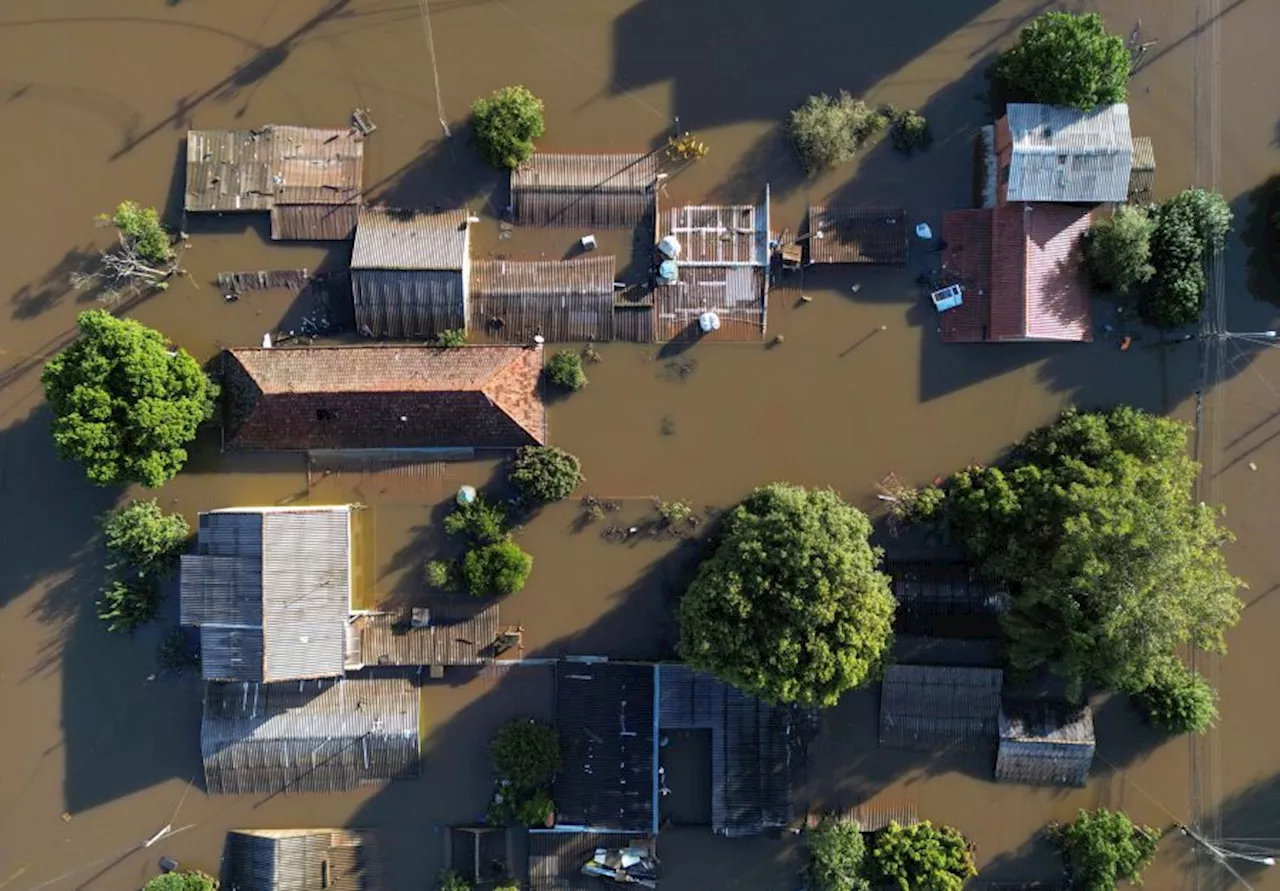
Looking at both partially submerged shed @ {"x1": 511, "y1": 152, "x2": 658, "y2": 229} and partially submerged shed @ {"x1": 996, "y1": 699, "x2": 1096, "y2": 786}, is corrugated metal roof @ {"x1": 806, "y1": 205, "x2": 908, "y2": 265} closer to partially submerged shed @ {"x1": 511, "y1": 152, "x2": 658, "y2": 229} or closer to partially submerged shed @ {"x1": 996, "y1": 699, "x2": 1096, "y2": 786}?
partially submerged shed @ {"x1": 511, "y1": 152, "x2": 658, "y2": 229}

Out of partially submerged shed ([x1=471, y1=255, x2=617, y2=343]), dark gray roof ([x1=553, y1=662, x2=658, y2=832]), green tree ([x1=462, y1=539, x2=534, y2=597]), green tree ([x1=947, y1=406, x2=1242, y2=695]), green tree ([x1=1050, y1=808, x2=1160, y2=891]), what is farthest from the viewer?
partially submerged shed ([x1=471, y1=255, x2=617, y2=343])

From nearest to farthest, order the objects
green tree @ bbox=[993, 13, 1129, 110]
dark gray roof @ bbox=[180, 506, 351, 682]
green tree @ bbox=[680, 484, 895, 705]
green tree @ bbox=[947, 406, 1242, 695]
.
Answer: green tree @ bbox=[947, 406, 1242, 695] → green tree @ bbox=[680, 484, 895, 705] → dark gray roof @ bbox=[180, 506, 351, 682] → green tree @ bbox=[993, 13, 1129, 110]

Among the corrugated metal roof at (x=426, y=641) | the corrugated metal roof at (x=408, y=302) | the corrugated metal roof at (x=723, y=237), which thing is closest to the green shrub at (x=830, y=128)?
the corrugated metal roof at (x=723, y=237)

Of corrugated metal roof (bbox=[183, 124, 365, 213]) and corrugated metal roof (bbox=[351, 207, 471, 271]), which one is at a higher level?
corrugated metal roof (bbox=[183, 124, 365, 213])

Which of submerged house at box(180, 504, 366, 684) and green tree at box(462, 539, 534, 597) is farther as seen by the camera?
green tree at box(462, 539, 534, 597)

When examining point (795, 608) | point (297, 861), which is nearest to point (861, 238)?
point (795, 608)

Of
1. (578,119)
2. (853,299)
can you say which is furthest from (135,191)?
(853,299)

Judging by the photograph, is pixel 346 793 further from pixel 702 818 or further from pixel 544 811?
pixel 702 818

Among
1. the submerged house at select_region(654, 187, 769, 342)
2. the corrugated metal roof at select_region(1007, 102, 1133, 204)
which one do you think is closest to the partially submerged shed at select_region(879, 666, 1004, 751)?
the submerged house at select_region(654, 187, 769, 342)
